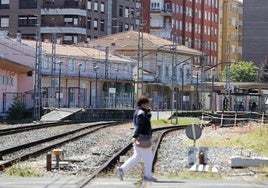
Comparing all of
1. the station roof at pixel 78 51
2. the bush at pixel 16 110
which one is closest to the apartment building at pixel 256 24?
the station roof at pixel 78 51

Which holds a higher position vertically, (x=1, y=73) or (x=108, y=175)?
(x=1, y=73)

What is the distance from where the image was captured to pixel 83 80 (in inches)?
3531

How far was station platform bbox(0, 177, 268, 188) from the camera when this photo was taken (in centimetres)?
1531

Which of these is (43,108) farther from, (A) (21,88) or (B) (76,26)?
(B) (76,26)

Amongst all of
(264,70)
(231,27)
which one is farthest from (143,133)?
(231,27)

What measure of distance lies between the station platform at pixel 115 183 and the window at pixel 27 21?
99647mm

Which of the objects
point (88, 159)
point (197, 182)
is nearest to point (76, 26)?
point (88, 159)

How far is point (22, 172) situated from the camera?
1798cm

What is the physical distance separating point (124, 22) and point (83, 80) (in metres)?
42.9

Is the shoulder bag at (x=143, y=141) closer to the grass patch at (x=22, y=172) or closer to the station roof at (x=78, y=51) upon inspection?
the grass patch at (x=22, y=172)

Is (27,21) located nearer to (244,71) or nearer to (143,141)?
(244,71)

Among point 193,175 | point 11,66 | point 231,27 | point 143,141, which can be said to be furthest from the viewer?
point 231,27

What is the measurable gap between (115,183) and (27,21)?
333 feet

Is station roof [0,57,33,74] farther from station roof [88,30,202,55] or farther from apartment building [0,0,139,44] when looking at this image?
apartment building [0,0,139,44]
